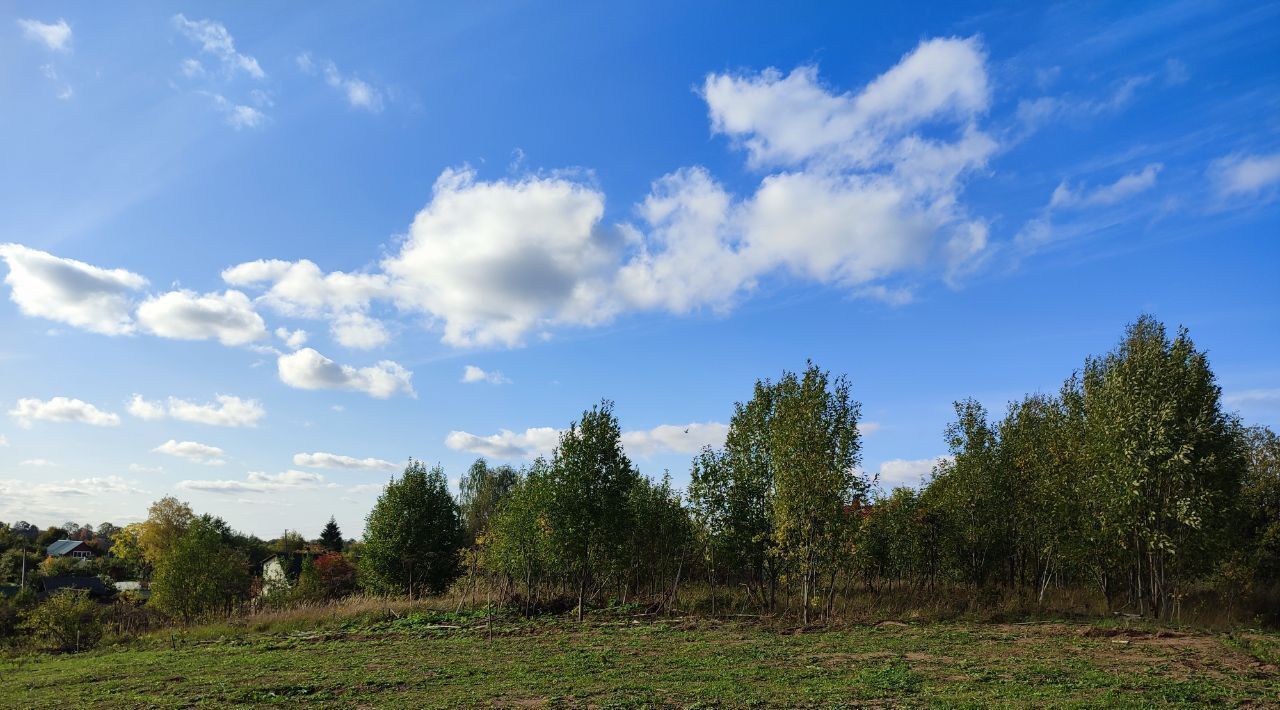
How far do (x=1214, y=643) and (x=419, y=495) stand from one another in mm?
42947

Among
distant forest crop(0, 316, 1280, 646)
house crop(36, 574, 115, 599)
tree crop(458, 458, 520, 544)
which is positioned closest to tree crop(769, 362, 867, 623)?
distant forest crop(0, 316, 1280, 646)

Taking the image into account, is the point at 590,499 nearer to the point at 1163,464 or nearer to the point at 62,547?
the point at 1163,464

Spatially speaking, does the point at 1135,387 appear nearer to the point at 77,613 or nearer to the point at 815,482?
the point at 815,482

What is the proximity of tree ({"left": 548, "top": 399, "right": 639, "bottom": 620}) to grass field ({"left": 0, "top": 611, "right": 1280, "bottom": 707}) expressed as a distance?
463 cm

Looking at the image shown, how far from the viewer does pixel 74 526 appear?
510 feet

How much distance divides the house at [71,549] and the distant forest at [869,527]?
82.2 metres

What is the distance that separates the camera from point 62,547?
367 ft

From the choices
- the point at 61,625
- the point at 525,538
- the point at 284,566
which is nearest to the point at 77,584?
the point at 284,566

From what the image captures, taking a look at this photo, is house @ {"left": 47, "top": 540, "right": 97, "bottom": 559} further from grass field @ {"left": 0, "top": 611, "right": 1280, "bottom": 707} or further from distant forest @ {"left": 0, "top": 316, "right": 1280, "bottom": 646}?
grass field @ {"left": 0, "top": 611, "right": 1280, "bottom": 707}

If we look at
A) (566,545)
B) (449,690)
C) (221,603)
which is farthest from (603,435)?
(221,603)

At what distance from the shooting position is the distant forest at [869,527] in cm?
2880

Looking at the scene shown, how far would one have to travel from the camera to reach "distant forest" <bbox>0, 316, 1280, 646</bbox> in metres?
28.8

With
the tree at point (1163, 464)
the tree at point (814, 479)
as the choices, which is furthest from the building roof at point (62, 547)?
the tree at point (1163, 464)

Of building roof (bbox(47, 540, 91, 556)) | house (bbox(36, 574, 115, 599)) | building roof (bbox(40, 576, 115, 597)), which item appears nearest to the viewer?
house (bbox(36, 574, 115, 599))
